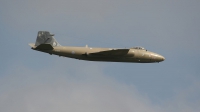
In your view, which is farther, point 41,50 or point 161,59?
point 161,59

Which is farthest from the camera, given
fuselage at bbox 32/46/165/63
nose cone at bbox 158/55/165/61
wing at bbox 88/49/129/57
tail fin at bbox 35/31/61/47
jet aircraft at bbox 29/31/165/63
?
nose cone at bbox 158/55/165/61

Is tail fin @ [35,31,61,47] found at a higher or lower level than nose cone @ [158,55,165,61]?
higher

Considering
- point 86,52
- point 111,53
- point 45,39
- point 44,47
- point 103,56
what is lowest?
point 103,56

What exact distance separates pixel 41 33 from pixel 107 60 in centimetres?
1525

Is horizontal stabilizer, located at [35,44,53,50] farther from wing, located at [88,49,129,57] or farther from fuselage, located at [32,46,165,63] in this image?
wing, located at [88,49,129,57]

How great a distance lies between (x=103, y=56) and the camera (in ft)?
412

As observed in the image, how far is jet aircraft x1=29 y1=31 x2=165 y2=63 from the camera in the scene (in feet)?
405

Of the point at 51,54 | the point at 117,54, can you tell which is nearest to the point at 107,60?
the point at 117,54

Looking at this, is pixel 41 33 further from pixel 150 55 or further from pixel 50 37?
pixel 150 55

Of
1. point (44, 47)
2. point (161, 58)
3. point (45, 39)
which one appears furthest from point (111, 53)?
point (45, 39)

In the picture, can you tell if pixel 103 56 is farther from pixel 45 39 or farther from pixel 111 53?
pixel 45 39

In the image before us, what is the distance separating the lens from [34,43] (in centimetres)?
12506

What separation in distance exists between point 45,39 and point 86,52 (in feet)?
30.3

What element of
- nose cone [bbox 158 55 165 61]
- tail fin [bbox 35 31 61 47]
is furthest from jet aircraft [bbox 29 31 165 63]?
nose cone [bbox 158 55 165 61]
